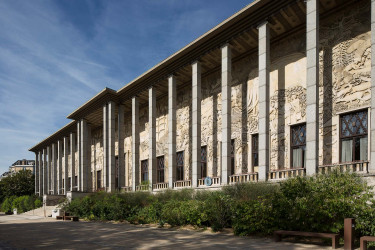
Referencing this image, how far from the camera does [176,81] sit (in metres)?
25.5

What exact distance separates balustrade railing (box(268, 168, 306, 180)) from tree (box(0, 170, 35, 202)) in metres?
52.5

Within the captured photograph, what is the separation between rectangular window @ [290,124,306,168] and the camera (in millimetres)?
17516

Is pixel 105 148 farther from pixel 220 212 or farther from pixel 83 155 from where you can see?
pixel 220 212

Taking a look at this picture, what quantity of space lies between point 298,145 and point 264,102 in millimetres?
3138

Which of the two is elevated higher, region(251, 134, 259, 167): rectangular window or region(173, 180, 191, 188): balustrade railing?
region(251, 134, 259, 167): rectangular window

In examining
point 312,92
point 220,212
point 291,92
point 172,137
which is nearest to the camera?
point 220,212

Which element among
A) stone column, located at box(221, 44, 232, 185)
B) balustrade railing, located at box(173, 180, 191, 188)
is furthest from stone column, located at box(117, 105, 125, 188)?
stone column, located at box(221, 44, 232, 185)

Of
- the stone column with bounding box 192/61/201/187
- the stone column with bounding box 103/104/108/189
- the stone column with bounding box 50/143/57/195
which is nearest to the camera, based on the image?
the stone column with bounding box 192/61/201/187

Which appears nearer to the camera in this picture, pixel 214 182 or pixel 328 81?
pixel 328 81

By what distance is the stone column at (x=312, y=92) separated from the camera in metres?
14.7

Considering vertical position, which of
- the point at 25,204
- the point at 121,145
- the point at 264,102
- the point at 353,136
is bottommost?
the point at 25,204

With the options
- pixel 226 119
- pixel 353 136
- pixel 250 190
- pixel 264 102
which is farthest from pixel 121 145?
pixel 353 136

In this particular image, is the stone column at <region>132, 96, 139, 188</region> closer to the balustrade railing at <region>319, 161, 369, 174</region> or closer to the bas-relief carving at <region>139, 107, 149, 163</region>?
the bas-relief carving at <region>139, 107, 149, 163</region>

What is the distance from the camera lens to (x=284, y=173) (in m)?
16.5
